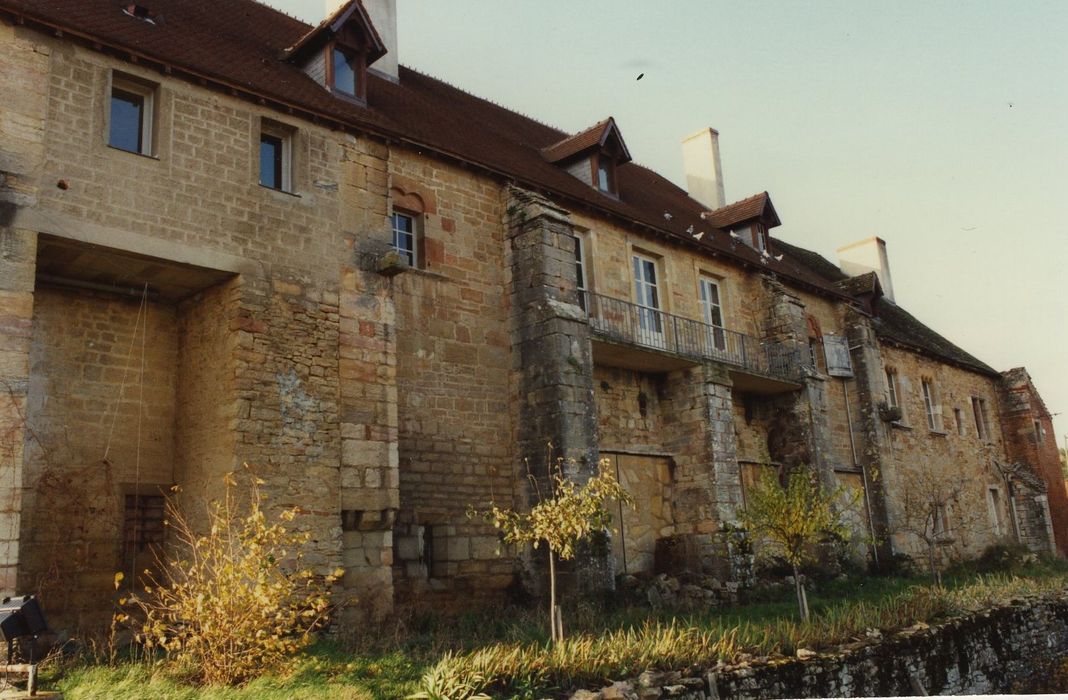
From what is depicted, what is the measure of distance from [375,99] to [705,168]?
12218 millimetres

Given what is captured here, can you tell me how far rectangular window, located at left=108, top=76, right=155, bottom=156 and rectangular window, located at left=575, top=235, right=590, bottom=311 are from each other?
285 inches

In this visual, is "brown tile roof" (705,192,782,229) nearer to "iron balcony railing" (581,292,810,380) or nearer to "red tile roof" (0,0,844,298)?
"red tile roof" (0,0,844,298)

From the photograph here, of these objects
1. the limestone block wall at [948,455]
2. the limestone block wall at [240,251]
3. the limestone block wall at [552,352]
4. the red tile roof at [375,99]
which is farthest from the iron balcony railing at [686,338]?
the limestone block wall at [240,251]

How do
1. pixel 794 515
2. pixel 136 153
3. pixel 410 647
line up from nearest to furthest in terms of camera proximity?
pixel 410 647, pixel 136 153, pixel 794 515

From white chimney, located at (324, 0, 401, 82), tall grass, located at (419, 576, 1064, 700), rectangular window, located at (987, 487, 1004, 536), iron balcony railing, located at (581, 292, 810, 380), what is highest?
white chimney, located at (324, 0, 401, 82)

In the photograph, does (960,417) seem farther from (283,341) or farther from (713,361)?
(283,341)

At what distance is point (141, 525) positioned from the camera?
1050 cm

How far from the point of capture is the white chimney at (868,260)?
29141 mm

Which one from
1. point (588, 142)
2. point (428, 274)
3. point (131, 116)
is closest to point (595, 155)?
point (588, 142)

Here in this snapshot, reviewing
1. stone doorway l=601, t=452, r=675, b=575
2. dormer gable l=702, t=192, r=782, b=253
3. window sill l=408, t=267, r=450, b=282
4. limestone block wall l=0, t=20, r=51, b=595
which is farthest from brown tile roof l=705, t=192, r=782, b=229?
limestone block wall l=0, t=20, r=51, b=595

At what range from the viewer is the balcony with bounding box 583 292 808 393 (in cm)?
1526

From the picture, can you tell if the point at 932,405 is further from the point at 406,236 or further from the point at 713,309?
the point at 406,236

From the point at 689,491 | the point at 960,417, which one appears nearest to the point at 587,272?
the point at 689,491

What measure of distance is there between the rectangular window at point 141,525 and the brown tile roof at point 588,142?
32.8ft
